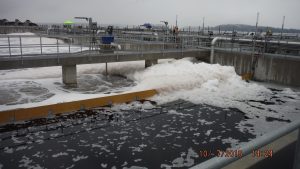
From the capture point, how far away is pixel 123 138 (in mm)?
8953

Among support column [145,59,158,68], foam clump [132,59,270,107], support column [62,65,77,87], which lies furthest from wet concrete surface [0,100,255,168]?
support column [145,59,158,68]

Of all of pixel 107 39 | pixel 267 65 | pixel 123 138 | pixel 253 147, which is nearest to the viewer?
pixel 253 147

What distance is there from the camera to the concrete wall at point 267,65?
1661 centimetres

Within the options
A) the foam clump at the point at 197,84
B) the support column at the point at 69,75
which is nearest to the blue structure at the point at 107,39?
the foam clump at the point at 197,84

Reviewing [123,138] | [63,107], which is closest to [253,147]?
[123,138]

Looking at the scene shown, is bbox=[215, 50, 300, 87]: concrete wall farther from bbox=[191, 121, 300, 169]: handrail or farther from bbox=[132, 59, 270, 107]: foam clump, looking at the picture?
bbox=[191, 121, 300, 169]: handrail

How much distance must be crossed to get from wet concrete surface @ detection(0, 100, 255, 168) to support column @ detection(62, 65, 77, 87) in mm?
4462

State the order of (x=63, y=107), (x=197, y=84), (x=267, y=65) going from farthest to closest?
(x=267, y=65)
(x=197, y=84)
(x=63, y=107)

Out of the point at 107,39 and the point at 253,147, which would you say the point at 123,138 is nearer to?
the point at 253,147

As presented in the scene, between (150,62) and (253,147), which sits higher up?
(253,147)

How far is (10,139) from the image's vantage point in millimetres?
8812

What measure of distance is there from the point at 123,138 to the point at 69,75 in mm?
7717

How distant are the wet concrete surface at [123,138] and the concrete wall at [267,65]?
674 cm

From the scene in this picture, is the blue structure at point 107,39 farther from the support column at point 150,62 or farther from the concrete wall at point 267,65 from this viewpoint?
the concrete wall at point 267,65
